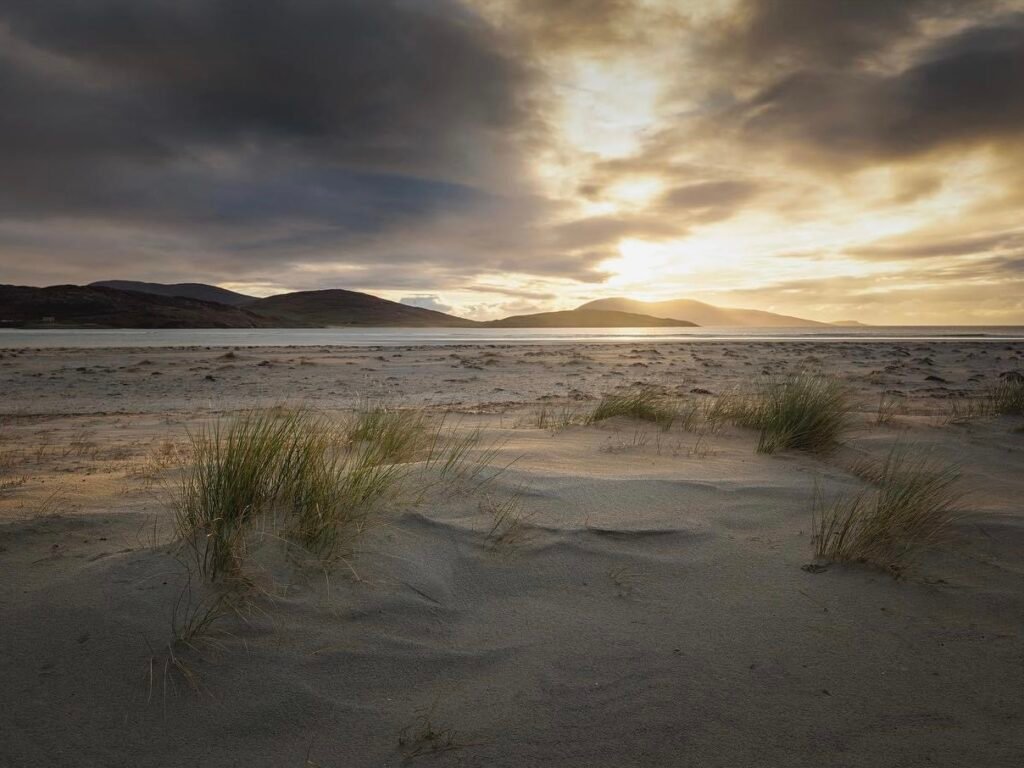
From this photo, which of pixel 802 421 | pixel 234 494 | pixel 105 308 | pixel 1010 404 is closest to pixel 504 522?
pixel 234 494

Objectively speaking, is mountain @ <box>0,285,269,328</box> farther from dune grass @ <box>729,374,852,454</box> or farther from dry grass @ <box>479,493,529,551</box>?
dry grass @ <box>479,493,529,551</box>

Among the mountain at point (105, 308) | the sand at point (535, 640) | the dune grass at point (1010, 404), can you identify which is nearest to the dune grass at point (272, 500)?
the sand at point (535, 640)

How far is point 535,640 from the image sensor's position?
198cm

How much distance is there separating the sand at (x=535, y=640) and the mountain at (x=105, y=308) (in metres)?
80.5

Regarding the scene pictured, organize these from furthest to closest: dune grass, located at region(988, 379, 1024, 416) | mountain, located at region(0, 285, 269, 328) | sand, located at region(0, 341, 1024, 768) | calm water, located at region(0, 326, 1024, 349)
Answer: mountain, located at region(0, 285, 269, 328)
calm water, located at region(0, 326, 1024, 349)
dune grass, located at region(988, 379, 1024, 416)
sand, located at region(0, 341, 1024, 768)

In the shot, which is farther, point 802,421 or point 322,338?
point 322,338

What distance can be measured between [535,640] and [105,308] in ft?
361

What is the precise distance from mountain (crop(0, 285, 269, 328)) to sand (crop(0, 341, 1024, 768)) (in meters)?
80.5

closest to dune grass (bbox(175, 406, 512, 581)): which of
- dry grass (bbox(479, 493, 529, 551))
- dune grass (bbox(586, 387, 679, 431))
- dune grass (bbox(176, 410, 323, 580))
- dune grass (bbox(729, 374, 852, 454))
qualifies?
dune grass (bbox(176, 410, 323, 580))

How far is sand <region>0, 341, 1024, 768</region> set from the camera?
155cm

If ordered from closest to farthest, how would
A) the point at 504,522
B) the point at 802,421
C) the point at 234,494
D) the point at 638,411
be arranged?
1. the point at 234,494
2. the point at 504,522
3. the point at 802,421
4. the point at 638,411

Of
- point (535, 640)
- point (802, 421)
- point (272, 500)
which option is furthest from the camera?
point (802, 421)

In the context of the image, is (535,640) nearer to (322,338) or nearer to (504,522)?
(504,522)

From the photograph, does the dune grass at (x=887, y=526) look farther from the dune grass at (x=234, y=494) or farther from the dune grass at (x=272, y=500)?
the dune grass at (x=234, y=494)
